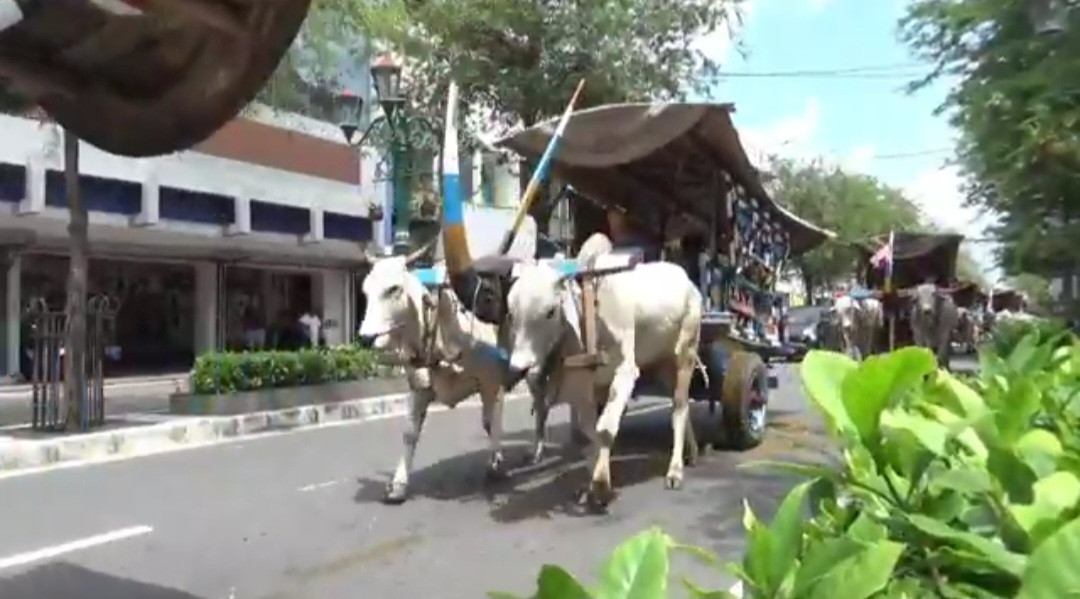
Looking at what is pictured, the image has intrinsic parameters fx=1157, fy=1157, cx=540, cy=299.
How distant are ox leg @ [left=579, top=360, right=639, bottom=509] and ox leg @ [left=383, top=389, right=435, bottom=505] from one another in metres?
1.40

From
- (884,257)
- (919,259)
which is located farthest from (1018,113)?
(919,259)

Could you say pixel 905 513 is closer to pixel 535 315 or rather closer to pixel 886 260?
pixel 535 315

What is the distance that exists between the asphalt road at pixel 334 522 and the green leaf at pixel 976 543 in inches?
123

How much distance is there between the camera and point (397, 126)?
16.4 m

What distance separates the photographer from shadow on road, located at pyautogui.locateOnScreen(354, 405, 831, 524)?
8.63 meters

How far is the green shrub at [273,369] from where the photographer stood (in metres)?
15.5

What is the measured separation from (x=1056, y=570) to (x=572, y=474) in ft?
27.9

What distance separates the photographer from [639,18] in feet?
68.9

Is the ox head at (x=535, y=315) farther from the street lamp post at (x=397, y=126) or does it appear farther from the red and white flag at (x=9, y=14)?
the street lamp post at (x=397, y=126)

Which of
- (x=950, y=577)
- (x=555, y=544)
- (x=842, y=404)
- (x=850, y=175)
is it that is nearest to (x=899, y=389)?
(x=842, y=404)

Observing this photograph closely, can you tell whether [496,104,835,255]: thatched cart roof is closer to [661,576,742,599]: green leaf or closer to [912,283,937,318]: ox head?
[661,576,742,599]: green leaf

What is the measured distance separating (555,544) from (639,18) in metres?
15.2

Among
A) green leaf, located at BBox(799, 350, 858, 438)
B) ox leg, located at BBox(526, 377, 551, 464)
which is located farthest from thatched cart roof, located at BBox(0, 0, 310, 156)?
ox leg, located at BBox(526, 377, 551, 464)

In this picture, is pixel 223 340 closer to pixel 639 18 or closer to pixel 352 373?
pixel 352 373
